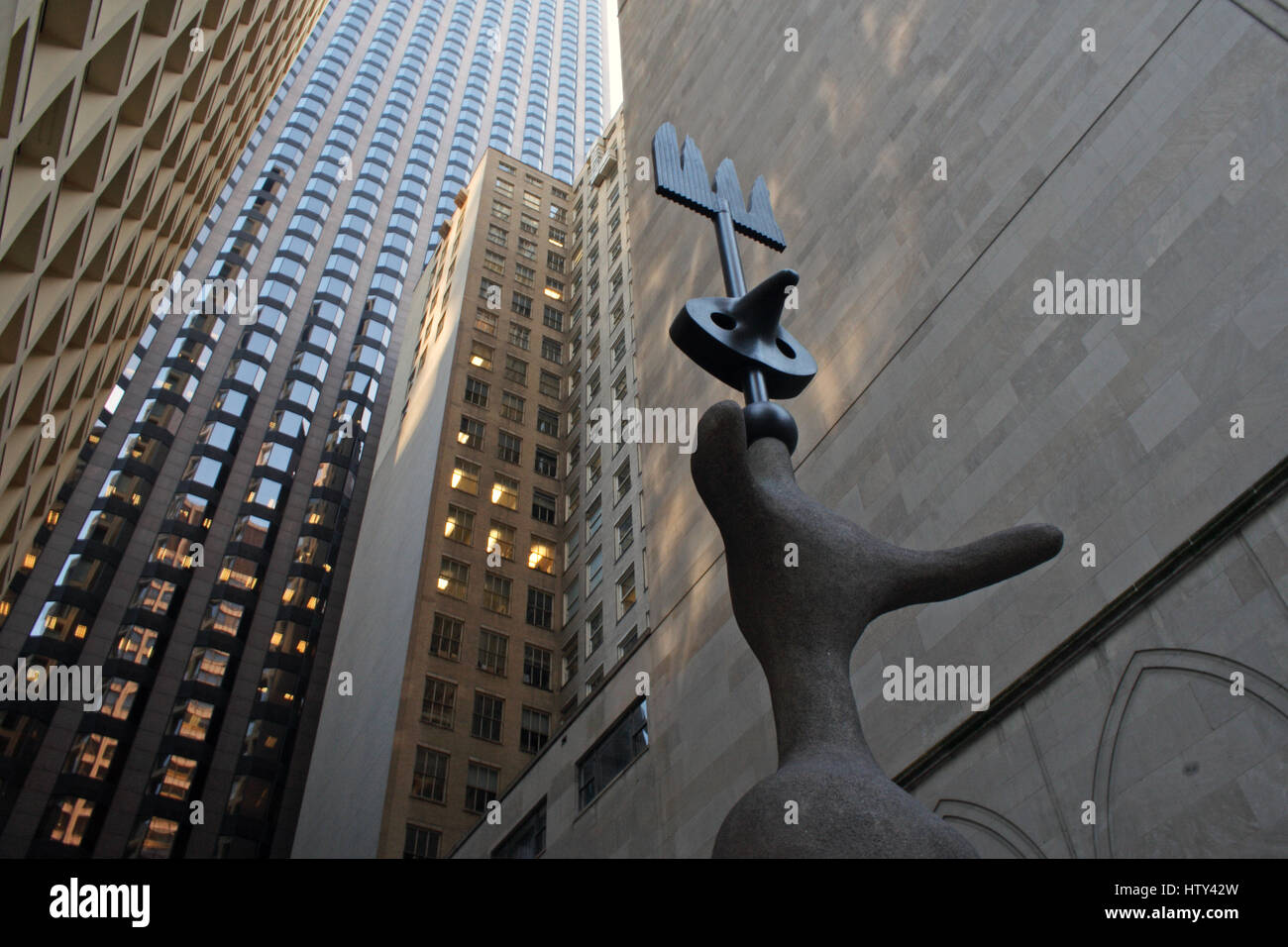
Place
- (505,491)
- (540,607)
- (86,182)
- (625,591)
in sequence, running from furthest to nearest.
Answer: (505,491) → (540,607) → (625,591) → (86,182)

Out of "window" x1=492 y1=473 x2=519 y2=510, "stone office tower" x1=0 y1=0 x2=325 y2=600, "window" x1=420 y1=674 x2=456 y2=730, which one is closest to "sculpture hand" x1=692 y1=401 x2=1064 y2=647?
"stone office tower" x1=0 y1=0 x2=325 y2=600

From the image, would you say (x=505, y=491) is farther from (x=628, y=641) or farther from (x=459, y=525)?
(x=628, y=641)

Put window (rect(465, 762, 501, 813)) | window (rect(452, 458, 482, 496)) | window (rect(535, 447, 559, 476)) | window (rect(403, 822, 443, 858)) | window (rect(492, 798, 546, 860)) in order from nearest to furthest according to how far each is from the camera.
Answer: window (rect(492, 798, 546, 860)) < window (rect(403, 822, 443, 858)) < window (rect(465, 762, 501, 813)) < window (rect(452, 458, 482, 496)) < window (rect(535, 447, 559, 476))

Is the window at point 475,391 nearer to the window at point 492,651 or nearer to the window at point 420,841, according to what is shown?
the window at point 492,651

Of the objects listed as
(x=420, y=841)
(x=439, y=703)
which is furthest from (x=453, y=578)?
(x=420, y=841)

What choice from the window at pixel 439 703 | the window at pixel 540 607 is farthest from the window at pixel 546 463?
the window at pixel 439 703

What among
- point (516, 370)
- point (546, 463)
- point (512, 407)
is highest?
point (516, 370)


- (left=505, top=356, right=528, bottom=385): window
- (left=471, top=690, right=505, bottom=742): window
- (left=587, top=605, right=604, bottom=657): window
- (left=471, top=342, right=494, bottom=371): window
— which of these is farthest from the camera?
(left=505, top=356, right=528, bottom=385): window

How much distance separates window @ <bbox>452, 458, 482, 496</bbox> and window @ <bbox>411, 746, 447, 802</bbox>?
1585cm

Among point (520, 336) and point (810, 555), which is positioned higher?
point (520, 336)

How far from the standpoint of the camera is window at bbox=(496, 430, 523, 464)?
57.3 m

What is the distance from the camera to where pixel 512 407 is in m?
60.8

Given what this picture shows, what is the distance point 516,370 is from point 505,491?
10893mm

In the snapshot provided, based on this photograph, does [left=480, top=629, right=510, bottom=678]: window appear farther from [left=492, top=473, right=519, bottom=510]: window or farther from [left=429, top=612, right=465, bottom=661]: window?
[left=492, top=473, right=519, bottom=510]: window
